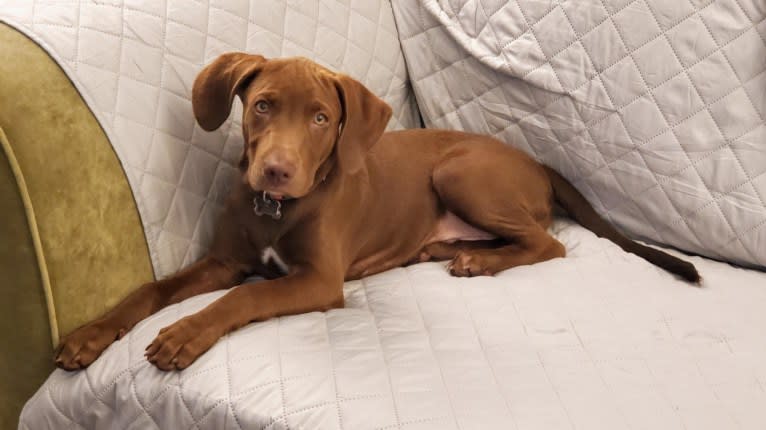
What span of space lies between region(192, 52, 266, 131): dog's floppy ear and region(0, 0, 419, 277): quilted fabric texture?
0.13 metres

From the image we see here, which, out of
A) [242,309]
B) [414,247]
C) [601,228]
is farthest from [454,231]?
[242,309]

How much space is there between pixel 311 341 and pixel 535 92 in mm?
1058

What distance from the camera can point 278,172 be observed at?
1.62 metres

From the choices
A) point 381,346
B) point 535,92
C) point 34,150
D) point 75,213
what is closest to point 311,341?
point 381,346

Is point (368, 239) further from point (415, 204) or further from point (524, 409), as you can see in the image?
point (524, 409)

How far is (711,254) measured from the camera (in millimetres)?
2137

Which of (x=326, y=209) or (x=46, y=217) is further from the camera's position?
(x=326, y=209)

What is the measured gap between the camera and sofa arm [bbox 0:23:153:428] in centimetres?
151

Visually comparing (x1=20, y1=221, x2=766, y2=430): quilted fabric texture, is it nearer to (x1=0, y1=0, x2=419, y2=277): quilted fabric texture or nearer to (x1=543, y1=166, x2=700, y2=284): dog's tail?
(x1=543, y1=166, x2=700, y2=284): dog's tail

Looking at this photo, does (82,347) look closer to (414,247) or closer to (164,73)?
(164,73)

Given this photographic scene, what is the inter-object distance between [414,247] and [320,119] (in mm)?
564

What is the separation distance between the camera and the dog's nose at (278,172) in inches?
63.5

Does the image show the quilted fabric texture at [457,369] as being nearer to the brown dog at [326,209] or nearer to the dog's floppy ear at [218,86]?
the brown dog at [326,209]

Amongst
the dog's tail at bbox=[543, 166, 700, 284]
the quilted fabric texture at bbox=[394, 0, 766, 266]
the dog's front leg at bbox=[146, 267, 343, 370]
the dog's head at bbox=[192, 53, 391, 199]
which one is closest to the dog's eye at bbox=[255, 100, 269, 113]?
the dog's head at bbox=[192, 53, 391, 199]
